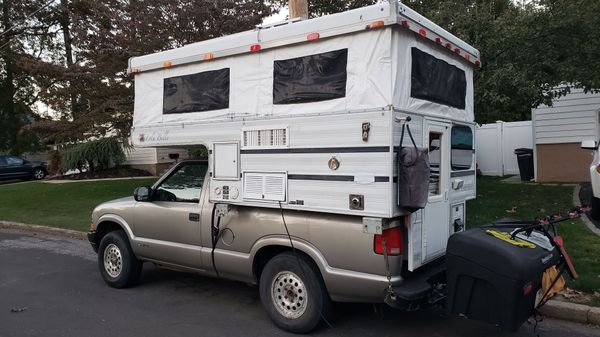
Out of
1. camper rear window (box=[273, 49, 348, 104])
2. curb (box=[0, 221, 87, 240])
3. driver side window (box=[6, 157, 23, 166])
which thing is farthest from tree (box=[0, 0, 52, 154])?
camper rear window (box=[273, 49, 348, 104])

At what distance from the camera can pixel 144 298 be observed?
579 centimetres

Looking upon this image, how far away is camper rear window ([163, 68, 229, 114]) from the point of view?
513cm

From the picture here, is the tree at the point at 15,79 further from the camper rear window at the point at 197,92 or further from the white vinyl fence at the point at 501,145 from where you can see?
the camper rear window at the point at 197,92

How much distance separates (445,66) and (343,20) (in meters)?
1.36

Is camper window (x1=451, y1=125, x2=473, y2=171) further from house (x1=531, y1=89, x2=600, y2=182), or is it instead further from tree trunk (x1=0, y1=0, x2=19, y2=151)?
tree trunk (x1=0, y1=0, x2=19, y2=151)

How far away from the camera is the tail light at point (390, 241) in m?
3.96

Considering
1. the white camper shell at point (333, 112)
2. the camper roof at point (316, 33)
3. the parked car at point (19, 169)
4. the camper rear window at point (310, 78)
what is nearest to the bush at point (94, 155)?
the parked car at point (19, 169)

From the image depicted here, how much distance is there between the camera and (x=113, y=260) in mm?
6262

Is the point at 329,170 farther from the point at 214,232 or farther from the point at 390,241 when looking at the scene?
the point at 214,232

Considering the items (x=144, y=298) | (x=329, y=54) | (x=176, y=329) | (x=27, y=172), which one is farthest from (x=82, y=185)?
(x=329, y=54)

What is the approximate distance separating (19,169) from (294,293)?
83.2 feet

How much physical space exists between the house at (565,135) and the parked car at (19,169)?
77.7 ft

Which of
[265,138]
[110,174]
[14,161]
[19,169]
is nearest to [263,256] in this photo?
[265,138]

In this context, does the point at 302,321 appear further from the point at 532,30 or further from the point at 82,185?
the point at 82,185
